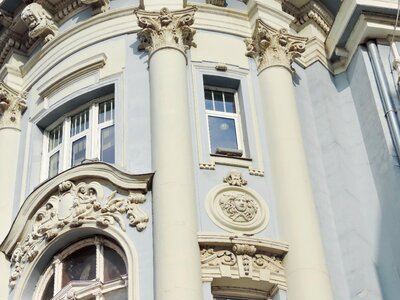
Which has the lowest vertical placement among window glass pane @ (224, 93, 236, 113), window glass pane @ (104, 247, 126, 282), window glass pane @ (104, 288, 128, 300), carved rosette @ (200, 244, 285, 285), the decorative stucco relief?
window glass pane @ (104, 288, 128, 300)

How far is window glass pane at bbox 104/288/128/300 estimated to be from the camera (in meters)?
15.9

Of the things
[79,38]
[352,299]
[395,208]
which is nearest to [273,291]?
[352,299]

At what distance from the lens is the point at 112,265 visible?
16.5 meters

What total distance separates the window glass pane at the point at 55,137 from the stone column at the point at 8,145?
811 mm

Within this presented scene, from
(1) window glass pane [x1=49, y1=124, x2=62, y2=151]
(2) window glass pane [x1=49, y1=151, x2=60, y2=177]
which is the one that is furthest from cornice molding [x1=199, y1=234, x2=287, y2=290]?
(1) window glass pane [x1=49, y1=124, x2=62, y2=151]

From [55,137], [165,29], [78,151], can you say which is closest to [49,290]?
[78,151]

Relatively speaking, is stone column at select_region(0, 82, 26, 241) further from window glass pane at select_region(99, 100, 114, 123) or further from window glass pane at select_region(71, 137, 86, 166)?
window glass pane at select_region(99, 100, 114, 123)

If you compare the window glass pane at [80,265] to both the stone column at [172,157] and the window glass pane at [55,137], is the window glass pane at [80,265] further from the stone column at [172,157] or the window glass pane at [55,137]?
the window glass pane at [55,137]

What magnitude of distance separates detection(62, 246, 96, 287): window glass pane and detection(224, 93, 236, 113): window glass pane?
423 cm

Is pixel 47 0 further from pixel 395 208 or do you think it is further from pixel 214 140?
pixel 395 208

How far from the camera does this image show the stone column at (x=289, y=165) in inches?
622

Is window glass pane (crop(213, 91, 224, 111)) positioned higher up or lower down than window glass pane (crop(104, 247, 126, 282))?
higher up

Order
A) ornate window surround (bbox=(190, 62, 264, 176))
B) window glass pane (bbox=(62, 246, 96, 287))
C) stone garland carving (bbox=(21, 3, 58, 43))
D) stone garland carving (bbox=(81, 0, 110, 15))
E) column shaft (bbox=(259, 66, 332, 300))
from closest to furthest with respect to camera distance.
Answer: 1. column shaft (bbox=(259, 66, 332, 300))
2. window glass pane (bbox=(62, 246, 96, 287))
3. ornate window surround (bbox=(190, 62, 264, 176))
4. stone garland carving (bbox=(81, 0, 110, 15))
5. stone garland carving (bbox=(21, 3, 58, 43))

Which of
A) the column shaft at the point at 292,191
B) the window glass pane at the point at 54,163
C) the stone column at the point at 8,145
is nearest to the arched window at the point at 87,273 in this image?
the stone column at the point at 8,145
